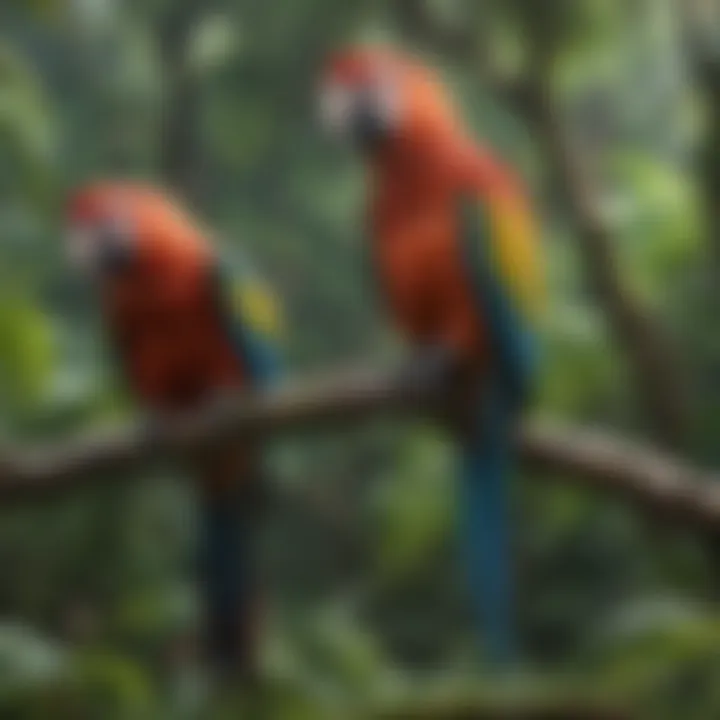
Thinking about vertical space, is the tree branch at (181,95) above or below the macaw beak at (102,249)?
above

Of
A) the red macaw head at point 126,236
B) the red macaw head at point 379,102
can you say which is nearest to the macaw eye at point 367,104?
the red macaw head at point 379,102

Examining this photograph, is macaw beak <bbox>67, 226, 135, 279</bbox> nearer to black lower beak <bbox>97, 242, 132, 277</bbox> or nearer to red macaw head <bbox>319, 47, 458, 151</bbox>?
black lower beak <bbox>97, 242, 132, 277</bbox>

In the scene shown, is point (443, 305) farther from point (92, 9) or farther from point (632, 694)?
point (92, 9)

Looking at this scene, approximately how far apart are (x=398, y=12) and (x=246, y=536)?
0.43 m

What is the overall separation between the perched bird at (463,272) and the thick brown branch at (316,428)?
0.10 feet

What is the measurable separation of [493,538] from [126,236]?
0.32 meters

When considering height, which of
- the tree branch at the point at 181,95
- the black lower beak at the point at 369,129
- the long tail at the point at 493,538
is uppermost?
the tree branch at the point at 181,95

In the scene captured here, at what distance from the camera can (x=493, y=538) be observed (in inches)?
50.8

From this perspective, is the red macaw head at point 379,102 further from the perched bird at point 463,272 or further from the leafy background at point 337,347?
the leafy background at point 337,347

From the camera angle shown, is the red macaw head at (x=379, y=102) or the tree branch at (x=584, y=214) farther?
the tree branch at (x=584, y=214)

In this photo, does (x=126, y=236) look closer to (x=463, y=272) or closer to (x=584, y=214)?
(x=463, y=272)

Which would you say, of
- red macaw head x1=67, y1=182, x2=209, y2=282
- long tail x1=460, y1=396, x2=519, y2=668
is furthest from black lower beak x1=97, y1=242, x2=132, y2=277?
long tail x1=460, y1=396, x2=519, y2=668

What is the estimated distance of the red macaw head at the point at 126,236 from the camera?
4.33ft

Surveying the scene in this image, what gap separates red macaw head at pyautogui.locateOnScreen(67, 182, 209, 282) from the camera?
1.32 metres
